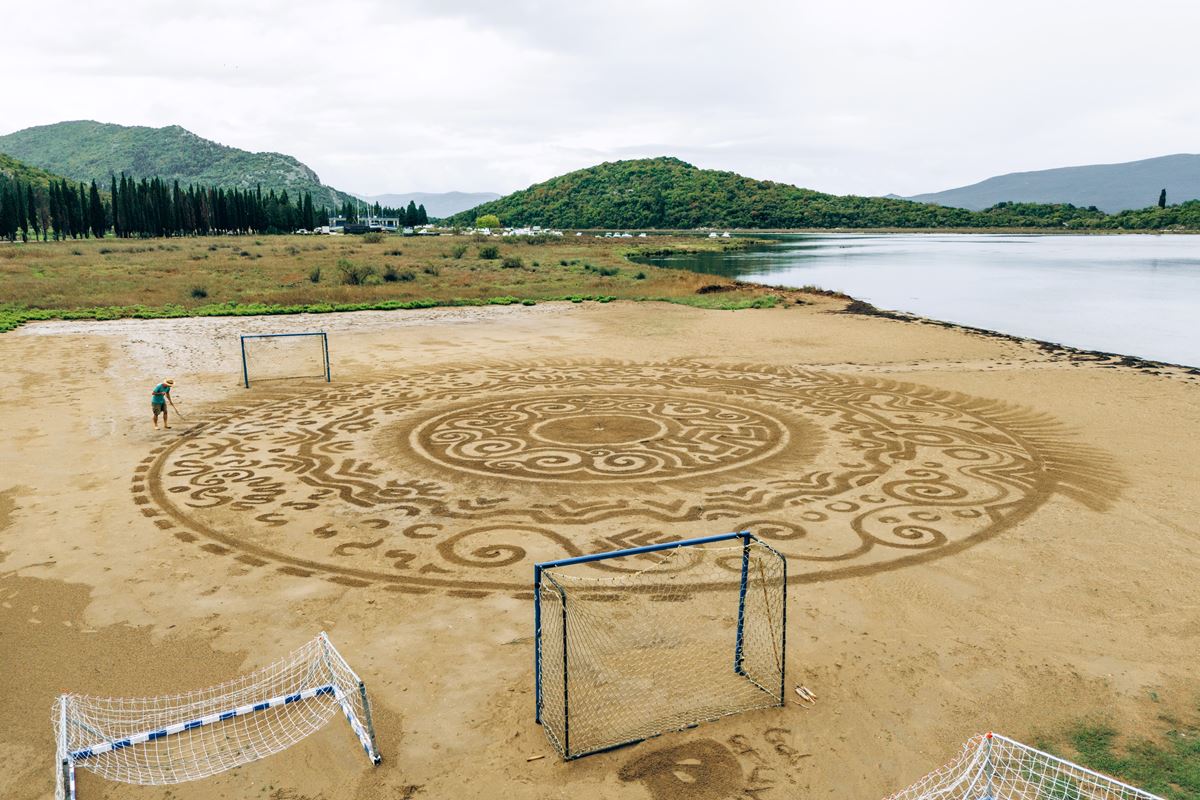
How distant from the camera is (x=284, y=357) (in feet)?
95.3

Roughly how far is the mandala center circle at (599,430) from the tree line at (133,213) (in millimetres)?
101020

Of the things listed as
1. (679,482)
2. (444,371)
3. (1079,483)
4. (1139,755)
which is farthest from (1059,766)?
(444,371)

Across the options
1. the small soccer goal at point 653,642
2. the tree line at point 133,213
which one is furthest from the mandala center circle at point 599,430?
the tree line at point 133,213

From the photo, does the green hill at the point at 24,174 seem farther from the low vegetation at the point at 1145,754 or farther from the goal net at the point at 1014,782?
the low vegetation at the point at 1145,754

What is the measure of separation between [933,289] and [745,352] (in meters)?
45.3

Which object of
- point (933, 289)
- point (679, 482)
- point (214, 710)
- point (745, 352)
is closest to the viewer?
point (214, 710)

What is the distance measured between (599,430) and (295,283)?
4108cm

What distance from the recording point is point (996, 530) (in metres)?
12.7

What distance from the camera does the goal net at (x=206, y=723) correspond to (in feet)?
23.2

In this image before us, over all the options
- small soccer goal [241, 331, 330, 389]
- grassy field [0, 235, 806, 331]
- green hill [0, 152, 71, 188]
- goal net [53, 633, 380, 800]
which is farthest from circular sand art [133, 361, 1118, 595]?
green hill [0, 152, 71, 188]

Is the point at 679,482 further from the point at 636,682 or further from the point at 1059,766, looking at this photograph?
the point at 1059,766

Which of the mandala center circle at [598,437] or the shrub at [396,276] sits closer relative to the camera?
the mandala center circle at [598,437]

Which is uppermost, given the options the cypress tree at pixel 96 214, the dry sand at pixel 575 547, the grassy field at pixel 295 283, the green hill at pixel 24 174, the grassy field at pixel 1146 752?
the green hill at pixel 24 174

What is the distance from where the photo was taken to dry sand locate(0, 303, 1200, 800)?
7555mm
